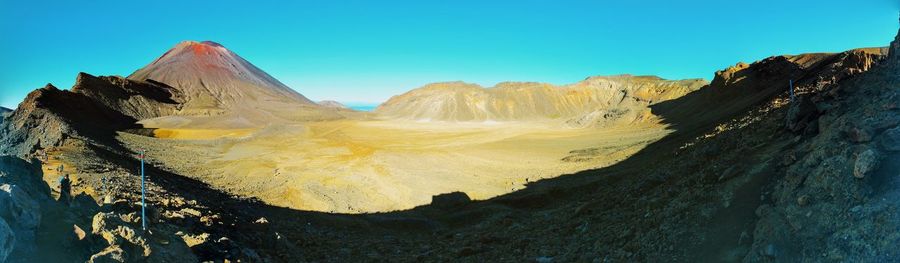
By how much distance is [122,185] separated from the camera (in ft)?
40.0

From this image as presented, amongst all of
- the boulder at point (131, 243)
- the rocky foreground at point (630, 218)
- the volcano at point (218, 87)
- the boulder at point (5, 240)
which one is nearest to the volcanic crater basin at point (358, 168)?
the rocky foreground at point (630, 218)

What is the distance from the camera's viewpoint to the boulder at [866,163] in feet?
18.4

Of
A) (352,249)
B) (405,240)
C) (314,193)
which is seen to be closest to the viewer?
(352,249)

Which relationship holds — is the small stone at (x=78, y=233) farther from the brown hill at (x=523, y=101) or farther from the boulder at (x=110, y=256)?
the brown hill at (x=523, y=101)

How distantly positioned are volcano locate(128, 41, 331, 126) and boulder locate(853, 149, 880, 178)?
70.4 m

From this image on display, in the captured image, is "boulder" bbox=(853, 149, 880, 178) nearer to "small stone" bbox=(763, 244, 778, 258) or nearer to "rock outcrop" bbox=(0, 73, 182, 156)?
"small stone" bbox=(763, 244, 778, 258)

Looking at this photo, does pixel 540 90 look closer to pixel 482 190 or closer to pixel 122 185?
pixel 482 190

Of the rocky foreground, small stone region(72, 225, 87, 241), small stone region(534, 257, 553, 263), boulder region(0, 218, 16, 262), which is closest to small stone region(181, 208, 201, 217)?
the rocky foreground

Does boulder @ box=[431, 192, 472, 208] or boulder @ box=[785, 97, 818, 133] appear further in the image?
boulder @ box=[431, 192, 472, 208]

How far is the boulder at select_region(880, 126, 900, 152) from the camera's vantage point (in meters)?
5.81

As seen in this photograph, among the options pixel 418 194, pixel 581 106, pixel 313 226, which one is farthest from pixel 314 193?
pixel 581 106

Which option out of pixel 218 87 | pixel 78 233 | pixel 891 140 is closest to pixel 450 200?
pixel 78 233

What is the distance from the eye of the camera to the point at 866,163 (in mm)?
5617

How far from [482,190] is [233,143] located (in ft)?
94.1
